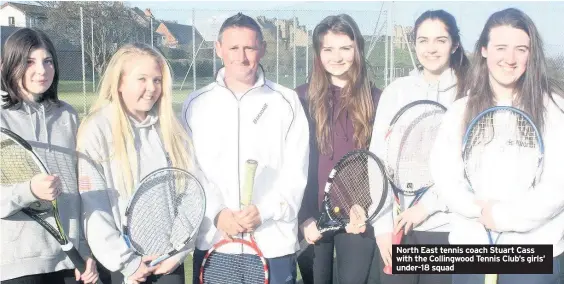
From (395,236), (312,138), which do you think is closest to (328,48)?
(312,138)

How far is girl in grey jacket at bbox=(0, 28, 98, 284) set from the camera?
233 cm

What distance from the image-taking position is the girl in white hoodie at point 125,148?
2.42 meters

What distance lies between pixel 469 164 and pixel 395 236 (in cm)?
42

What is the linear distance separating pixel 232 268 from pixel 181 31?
3.52 feet

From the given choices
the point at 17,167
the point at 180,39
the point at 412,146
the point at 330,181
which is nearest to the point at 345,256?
the point at 330,181

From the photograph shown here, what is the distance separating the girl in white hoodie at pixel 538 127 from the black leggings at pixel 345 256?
1.14 feet

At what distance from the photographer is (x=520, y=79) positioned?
2598 mm

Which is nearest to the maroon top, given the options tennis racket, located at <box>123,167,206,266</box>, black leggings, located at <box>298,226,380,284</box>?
black leggings, located at <box>298,226,380,284</box>

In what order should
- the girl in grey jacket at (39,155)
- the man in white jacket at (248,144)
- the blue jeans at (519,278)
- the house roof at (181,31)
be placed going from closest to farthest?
the girl in grey jacket at (39,155) < the man in white jacket at (248,144) < the blue jeans at (519,278) < the house roof at (181,31)

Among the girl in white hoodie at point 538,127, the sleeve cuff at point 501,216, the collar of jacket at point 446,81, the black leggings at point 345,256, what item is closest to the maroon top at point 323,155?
the black leggings at point 345,256

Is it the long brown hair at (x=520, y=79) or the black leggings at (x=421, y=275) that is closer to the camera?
the long brown hair at (x=520, y=79)

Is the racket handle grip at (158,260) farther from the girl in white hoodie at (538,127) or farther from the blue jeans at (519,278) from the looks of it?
the blue jeans at (519,278)

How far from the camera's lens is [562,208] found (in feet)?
8.17

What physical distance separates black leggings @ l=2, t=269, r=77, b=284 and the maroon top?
96cm
